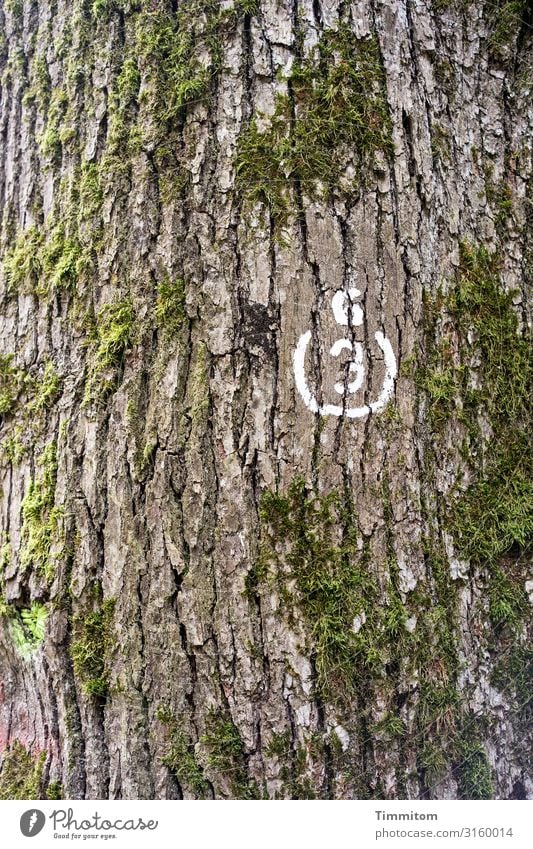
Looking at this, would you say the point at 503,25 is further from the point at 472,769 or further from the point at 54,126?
the point at 472,769

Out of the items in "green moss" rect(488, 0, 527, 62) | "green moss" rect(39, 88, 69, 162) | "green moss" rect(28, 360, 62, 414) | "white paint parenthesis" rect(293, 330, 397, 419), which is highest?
"green moss" rect(488, 0, 527, 62)

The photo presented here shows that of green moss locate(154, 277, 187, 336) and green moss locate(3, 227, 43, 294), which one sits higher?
green moss locate(3, 227, 43, 294)

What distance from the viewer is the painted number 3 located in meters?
1.54

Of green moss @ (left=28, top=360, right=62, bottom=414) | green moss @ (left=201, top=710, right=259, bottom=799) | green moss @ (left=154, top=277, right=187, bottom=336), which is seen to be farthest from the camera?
green moss @ (left=28, top=360, right=62, bottom=414)

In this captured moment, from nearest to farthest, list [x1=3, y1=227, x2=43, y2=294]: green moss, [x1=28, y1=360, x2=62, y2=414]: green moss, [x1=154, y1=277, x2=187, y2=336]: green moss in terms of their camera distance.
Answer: [x1=154, y1=277, x2=187, y2=336]: green moss
[x1=28, y1=360, x2=62, y2=414]: green moss
[x1=3, y1=227, x2=43, y2=294]: green moss

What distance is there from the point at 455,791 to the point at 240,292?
1.26 m

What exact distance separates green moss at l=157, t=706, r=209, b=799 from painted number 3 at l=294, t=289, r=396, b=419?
776mm

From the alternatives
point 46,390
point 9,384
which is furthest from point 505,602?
point 9,384

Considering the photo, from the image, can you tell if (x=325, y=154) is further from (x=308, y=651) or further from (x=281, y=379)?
(x=308, y=651)

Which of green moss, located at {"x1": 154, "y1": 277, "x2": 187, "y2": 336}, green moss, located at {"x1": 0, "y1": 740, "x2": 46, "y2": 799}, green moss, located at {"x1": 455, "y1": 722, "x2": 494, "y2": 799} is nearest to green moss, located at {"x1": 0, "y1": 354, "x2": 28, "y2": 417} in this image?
green moss, located at {"x1": 154, "y1": 277, "x2": 187, "y2": 336}

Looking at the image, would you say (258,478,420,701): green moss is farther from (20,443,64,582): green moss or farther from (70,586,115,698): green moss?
(20,443,64,582): green moss

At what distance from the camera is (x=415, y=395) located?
159cm

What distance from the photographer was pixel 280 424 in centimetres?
153
